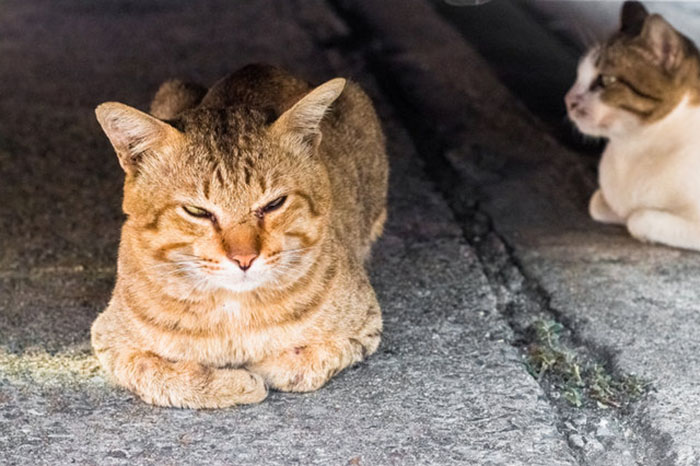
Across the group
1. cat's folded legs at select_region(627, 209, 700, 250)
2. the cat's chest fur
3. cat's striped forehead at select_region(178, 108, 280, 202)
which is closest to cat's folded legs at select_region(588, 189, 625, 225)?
the cat's chest fur

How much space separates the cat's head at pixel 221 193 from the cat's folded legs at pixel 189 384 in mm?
264

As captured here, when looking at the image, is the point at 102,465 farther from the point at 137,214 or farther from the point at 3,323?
the point at 3,323

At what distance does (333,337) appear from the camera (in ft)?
11.2

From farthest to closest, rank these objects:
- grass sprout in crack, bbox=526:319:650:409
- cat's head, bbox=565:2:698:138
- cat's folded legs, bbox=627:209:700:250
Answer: cat's head, bbox=565:2:698:138
cat's folded legs, bbox=627:209:700:250
grass sprout in crack, bbox=526:319:650:409

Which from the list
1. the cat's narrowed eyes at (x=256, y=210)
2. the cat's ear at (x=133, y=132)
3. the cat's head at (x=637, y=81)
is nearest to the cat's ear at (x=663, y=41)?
the cat's head at (x=637, y=81)

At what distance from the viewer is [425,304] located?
13.2 feet

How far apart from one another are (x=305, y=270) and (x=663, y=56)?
2.26 meters

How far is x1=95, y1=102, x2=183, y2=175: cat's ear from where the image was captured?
3.00 metres

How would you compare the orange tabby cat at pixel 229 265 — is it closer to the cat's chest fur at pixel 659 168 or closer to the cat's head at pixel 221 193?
the cat's head at pixel 221 193

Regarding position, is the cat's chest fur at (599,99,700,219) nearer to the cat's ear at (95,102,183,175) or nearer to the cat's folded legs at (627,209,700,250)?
the cat's folded legs at (627,209,700,250)

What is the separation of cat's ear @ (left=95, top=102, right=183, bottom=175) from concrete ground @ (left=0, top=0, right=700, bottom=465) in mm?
802

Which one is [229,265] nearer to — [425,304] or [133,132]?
[133,132]

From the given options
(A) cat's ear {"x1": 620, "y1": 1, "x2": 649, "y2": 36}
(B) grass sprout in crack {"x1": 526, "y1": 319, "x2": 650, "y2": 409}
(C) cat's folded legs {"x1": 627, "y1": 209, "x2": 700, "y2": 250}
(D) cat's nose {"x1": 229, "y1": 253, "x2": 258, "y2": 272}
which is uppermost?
(D) cat's nose {"x1": 229, "y1": 253, "x2": 258, "y2": 272}

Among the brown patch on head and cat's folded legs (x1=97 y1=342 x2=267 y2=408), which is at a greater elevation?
the brown patch on head
